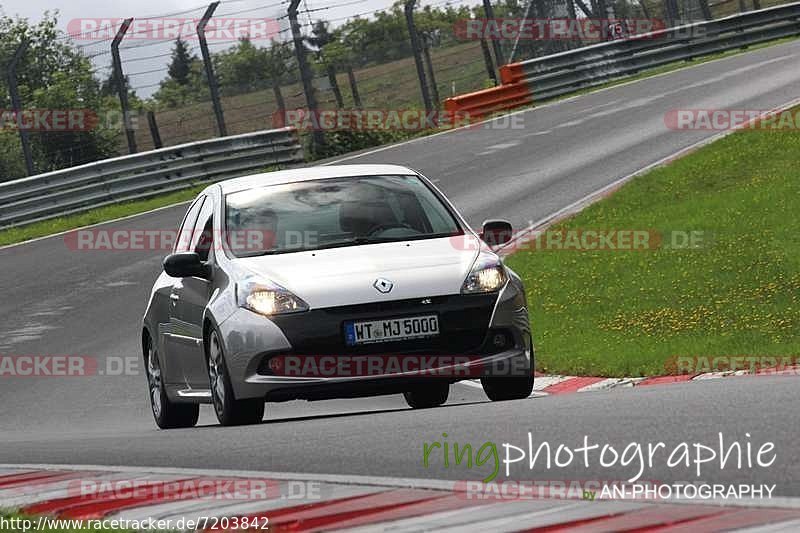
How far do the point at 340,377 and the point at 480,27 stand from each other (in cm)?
2693

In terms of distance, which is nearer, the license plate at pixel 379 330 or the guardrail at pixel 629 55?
the license plate at pixel 379 330

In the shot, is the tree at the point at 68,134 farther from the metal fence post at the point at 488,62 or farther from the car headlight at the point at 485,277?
the car headlight at the point at 485,277

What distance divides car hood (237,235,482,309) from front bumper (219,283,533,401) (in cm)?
7

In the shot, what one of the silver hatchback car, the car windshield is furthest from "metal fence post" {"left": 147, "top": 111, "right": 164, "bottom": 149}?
the car windshield

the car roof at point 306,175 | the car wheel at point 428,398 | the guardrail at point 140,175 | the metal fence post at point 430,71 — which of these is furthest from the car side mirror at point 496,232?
the metal fence post at point 430,71

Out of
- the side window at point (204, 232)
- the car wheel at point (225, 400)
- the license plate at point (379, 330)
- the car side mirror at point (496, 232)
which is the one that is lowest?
the car wheel at point (225, 400)

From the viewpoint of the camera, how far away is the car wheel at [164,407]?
11.0 m

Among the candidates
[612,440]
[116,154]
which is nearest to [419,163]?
[116,154]

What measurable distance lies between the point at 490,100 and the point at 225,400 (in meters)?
23.5

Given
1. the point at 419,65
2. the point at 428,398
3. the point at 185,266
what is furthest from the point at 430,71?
the point at 185,266

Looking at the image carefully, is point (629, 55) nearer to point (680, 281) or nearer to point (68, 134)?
point (68, 134)

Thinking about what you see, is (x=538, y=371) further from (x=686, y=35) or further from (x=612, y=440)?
(x=686, y=35)

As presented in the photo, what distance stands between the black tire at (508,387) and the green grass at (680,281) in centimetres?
205

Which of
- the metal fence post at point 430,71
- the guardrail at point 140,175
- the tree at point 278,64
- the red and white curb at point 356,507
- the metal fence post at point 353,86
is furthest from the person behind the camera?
the metal fence post at point 430,71
